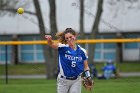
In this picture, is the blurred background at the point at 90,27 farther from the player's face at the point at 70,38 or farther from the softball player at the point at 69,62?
the player's face at the point at 70,38

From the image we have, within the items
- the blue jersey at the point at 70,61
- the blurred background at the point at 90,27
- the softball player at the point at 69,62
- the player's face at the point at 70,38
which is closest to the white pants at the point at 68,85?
the softball player at the point at 69,62

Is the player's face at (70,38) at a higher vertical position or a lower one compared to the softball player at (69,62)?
higher

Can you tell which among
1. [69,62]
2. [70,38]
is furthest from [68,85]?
[70,38]

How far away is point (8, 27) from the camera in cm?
4325

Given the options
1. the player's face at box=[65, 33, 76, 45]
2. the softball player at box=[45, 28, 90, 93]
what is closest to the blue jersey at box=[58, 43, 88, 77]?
the softball player at box=[45, 28, 90, 93]

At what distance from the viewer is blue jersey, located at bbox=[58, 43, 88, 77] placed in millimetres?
8266

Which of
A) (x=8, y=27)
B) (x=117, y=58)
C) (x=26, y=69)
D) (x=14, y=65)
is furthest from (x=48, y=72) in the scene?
(x=8, y=27)

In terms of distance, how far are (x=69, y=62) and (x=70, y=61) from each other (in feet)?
0.08

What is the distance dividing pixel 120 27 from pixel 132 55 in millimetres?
2553

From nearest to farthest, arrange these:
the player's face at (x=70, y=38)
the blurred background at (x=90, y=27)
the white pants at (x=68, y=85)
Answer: the player's face at (x=70, y=38) < the white pants at (x=68, y=85) < the blurred background at (x=90, y=27)

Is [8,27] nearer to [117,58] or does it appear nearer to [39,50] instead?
[39,50]

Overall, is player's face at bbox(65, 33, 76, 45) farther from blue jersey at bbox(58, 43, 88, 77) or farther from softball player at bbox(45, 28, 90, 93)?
blue jersey at bbox(58, 43, 88, 77)

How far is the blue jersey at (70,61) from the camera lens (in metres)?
8.27

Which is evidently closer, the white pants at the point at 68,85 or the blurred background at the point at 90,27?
the white pants at the point at 68,85
